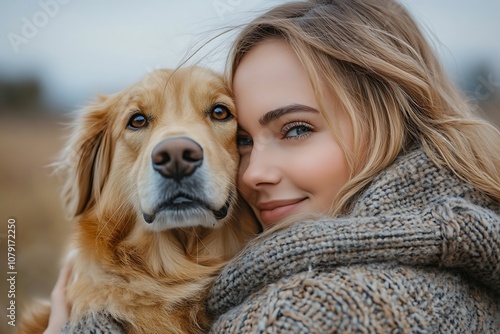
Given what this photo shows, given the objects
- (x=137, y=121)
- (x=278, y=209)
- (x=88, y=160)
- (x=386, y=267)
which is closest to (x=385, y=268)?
(x=386, y=267)

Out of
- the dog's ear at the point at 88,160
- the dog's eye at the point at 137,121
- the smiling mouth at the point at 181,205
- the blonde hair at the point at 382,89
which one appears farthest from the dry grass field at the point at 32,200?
the blonde hair at the point at 382,89

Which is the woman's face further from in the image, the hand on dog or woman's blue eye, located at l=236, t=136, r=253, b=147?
the hand on dog

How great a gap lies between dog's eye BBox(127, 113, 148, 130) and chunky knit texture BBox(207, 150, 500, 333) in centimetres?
70

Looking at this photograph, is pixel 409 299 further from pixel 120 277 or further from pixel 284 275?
pixel 120 277

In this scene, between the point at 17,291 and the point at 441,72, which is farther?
the point at 17,291

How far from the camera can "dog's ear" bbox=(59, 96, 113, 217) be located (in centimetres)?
226

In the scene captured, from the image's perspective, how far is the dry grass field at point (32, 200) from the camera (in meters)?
2.80

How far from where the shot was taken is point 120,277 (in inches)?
76.2

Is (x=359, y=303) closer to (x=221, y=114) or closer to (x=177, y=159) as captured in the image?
(x=177, y=159)

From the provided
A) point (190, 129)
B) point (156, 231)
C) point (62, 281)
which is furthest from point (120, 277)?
point (190, 129)

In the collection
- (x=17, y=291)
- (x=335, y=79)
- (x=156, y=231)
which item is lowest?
(x=17, y=291)

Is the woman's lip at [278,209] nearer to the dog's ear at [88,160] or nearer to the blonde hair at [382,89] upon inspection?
the blonde hair at [382,89]

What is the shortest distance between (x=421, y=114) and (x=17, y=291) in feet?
5.90

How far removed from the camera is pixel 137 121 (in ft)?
6.88
